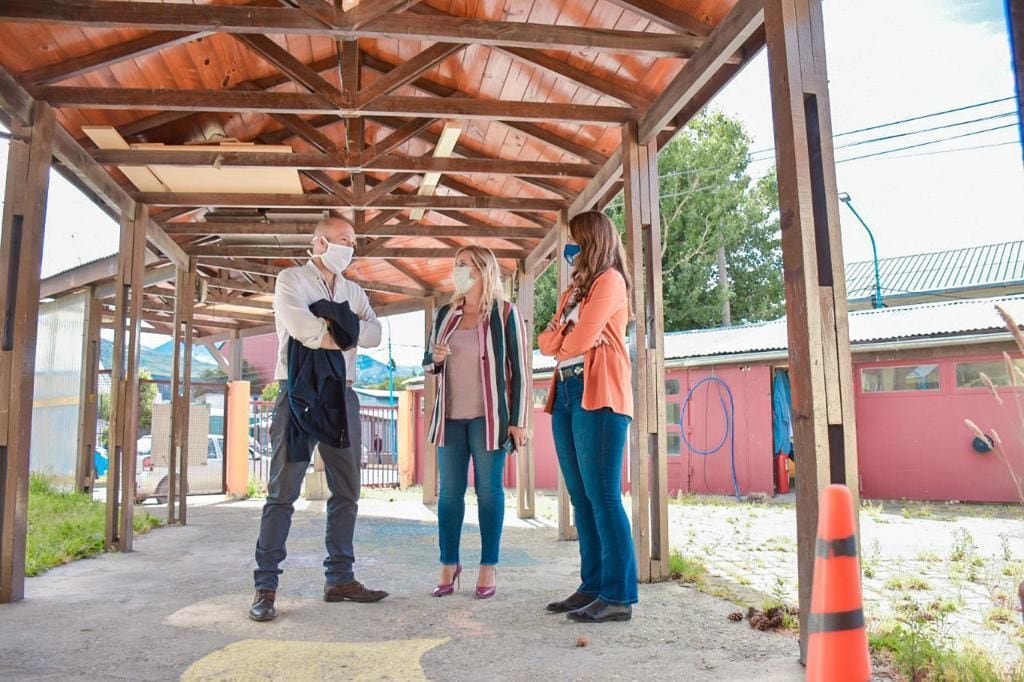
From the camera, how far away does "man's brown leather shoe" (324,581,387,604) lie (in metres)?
3.86

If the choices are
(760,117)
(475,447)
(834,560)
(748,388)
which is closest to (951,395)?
(748,388)

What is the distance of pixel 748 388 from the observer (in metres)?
13.5

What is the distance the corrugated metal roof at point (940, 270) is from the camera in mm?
23562

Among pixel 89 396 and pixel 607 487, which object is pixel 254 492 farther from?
pixel 607 487

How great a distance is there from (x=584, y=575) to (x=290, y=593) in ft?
5.05

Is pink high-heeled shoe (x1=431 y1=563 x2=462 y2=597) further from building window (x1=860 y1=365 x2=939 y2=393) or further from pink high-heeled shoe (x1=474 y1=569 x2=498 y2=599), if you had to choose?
building window (x1=860 y1=365 x2=939 y2=393)

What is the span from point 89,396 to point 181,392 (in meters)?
3.78

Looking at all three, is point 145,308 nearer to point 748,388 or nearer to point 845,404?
point 748,388

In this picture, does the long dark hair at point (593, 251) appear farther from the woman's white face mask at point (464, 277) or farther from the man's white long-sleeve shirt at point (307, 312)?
the man's white long-sleeve shirt at point (307, 312)

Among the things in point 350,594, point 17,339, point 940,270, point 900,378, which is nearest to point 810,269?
point 350,594

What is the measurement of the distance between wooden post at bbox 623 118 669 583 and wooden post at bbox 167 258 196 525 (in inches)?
197

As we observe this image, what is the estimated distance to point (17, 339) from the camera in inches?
159

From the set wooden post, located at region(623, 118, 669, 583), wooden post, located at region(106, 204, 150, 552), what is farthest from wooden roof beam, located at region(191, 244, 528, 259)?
wooden post, located at region(623, 118, 669, 583)

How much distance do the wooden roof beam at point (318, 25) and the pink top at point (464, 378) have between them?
1.56 m
